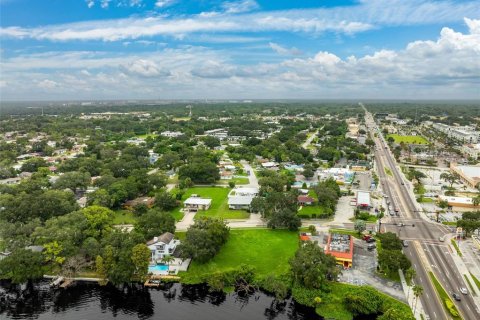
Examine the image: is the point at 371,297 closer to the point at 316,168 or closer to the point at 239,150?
the point at 316,168

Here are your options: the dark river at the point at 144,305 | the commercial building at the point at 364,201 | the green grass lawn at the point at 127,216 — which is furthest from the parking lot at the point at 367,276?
the green grass lawn at the point at 127,216

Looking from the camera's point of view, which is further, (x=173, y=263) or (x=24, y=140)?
(x=24, y=140)

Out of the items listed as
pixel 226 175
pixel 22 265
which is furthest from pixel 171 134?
pixel 22 265

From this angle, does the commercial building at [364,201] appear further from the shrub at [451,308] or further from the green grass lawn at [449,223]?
the shrub at [451,308]

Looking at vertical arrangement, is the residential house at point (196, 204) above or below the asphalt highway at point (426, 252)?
above

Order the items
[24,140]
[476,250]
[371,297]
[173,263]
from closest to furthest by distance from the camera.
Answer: [371,297], [173,263], [476,250], [24,140]

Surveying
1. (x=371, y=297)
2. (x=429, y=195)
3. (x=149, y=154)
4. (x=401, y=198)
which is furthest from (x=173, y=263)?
(x=149, y=154)

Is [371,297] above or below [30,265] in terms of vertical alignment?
below

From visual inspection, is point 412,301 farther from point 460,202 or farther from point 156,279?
point 460,202
